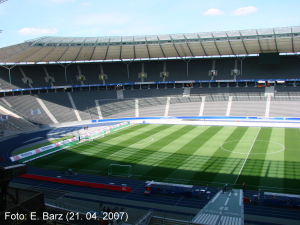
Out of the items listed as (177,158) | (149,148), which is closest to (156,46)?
(149,148)

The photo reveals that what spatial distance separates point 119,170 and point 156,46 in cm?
2765

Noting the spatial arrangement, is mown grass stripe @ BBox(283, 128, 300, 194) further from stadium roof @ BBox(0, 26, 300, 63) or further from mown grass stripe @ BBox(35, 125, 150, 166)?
mown grass stripe @ BBox(35, 125, 150, 166)

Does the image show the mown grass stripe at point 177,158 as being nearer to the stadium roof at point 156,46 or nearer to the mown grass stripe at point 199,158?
the mown grass stripe at point 199,158

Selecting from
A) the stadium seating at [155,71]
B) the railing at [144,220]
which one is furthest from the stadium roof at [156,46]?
the railing at [144,220]

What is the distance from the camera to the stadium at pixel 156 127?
1468 cm

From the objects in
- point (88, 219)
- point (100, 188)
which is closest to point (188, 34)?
point (100, 188)

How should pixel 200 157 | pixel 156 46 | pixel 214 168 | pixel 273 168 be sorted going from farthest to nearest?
pixel 156 46, pixel 200 157, pixel 214 168, pixel 273 168

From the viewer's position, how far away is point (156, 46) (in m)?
43.8

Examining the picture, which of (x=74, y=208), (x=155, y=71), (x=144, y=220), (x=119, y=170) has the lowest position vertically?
(x=119, y=170)

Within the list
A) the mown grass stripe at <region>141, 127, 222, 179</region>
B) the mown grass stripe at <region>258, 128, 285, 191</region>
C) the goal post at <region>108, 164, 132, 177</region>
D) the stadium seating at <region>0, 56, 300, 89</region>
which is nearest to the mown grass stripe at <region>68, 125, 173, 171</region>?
the goal post at <region>108, 164, 132, 177</region>

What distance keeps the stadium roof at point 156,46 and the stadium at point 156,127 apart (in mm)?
167

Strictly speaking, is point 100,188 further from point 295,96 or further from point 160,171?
point 295,96

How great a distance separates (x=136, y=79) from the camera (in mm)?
52219

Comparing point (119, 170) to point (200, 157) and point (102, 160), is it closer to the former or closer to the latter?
point (102, 160)
